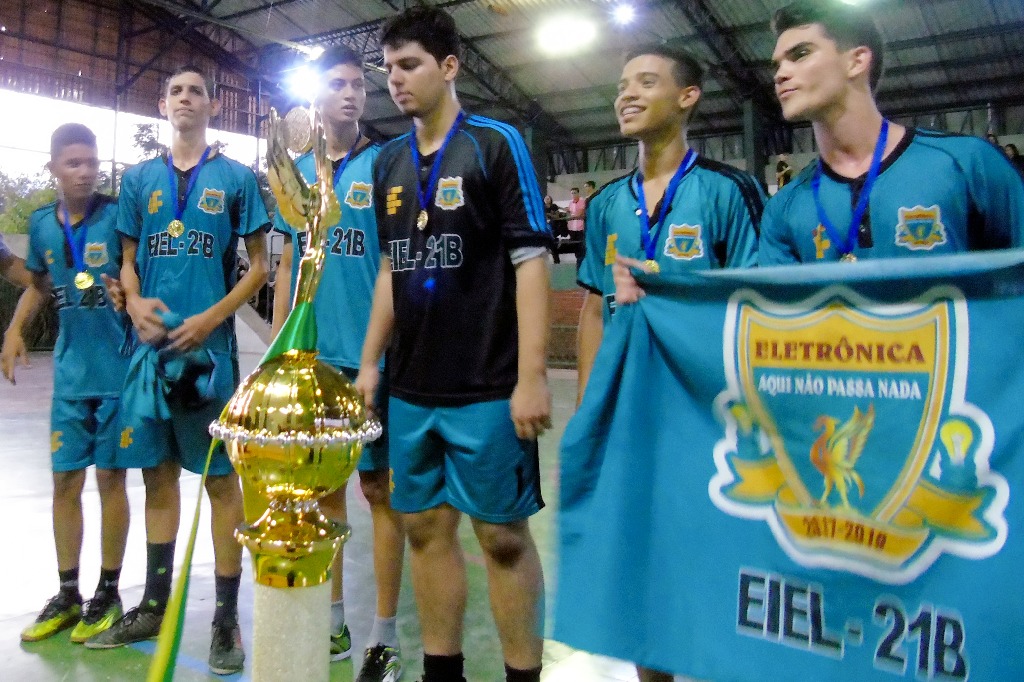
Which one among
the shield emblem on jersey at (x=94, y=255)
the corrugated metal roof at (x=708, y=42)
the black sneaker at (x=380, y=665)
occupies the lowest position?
the black sneaker at (x=380, y=665)

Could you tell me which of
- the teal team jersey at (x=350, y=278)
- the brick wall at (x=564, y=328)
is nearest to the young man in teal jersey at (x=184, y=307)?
the teal team jersey at (x=350, y=278)

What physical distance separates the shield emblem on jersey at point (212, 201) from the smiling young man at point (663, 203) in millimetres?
1421

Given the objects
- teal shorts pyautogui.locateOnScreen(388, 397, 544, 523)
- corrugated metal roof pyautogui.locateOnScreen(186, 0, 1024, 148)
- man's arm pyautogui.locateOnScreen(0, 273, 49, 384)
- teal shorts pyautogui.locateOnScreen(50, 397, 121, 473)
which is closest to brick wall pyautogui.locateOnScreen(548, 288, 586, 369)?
corrugated metal roof pyautogui.locateOnScreen(186, 0, 1024, 148)

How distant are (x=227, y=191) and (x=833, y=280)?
7.56 feet

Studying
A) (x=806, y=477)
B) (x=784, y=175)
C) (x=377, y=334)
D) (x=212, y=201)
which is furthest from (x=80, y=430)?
(x=784, y=175)

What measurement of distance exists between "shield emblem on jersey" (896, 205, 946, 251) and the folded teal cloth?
2214 millimetres

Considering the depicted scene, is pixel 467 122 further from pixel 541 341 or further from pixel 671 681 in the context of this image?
pixel 671 681

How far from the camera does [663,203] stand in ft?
7.33

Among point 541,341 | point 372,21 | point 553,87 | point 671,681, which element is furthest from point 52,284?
point 553,87

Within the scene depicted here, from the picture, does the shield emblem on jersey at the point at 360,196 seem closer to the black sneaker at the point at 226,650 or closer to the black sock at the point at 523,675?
the black sneaker at the point at 226,650

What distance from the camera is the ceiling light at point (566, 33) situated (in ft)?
49.0

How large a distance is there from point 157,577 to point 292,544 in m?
2.64

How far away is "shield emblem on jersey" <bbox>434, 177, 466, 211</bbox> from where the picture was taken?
2131mm

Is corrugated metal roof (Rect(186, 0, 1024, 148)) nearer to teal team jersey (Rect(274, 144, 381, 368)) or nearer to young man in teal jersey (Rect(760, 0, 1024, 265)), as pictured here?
teal team jersey (Rect(274, 144, 381, 368))
